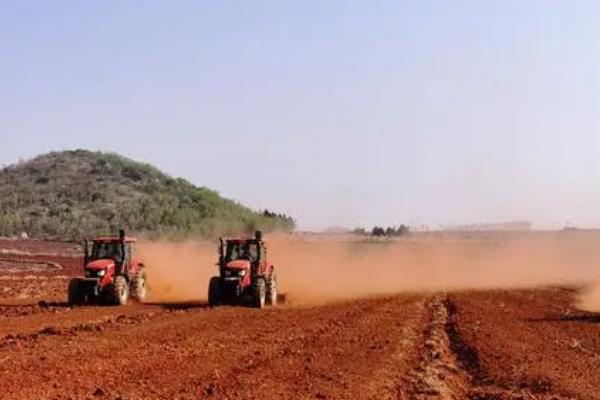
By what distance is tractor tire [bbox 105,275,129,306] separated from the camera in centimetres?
3078

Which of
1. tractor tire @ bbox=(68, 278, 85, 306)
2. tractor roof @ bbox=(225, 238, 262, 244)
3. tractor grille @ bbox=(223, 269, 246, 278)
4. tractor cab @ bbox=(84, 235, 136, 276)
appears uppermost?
tractor roof @ bbox=(225, 238, 262, 244)

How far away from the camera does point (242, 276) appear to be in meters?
30.4

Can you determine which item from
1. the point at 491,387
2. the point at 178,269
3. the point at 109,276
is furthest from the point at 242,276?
the point at 178,269

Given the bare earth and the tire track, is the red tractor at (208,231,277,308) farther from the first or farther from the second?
the tire track

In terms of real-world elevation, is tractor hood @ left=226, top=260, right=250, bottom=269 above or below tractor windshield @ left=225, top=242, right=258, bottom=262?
below

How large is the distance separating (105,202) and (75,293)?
68093 millimetres

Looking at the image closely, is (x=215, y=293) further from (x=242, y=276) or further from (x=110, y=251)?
(x=110, y=251)

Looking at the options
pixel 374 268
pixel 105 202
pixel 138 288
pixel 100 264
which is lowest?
pixel 138 288

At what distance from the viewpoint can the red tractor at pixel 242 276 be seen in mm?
30312

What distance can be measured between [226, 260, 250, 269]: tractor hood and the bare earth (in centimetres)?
154

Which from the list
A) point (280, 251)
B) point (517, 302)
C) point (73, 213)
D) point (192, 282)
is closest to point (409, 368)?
point (517, 302)

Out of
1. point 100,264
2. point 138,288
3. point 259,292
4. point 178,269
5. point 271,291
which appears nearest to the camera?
point 259,292

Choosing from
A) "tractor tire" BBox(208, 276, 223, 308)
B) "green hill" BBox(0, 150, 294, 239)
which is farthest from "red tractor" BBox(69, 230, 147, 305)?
"green hill" BBox(0, 150, 294, 239)

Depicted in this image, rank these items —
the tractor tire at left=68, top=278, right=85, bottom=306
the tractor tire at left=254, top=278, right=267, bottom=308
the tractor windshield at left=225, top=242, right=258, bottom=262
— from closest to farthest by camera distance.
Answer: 1. the tractor tire at left=254, top=278, right=267, bottom=308
2. the tractor tire at left=68, top=278, right=85, bottom=306
3. the tractor windshield at left=225, top=242, right=258, bottom=262
